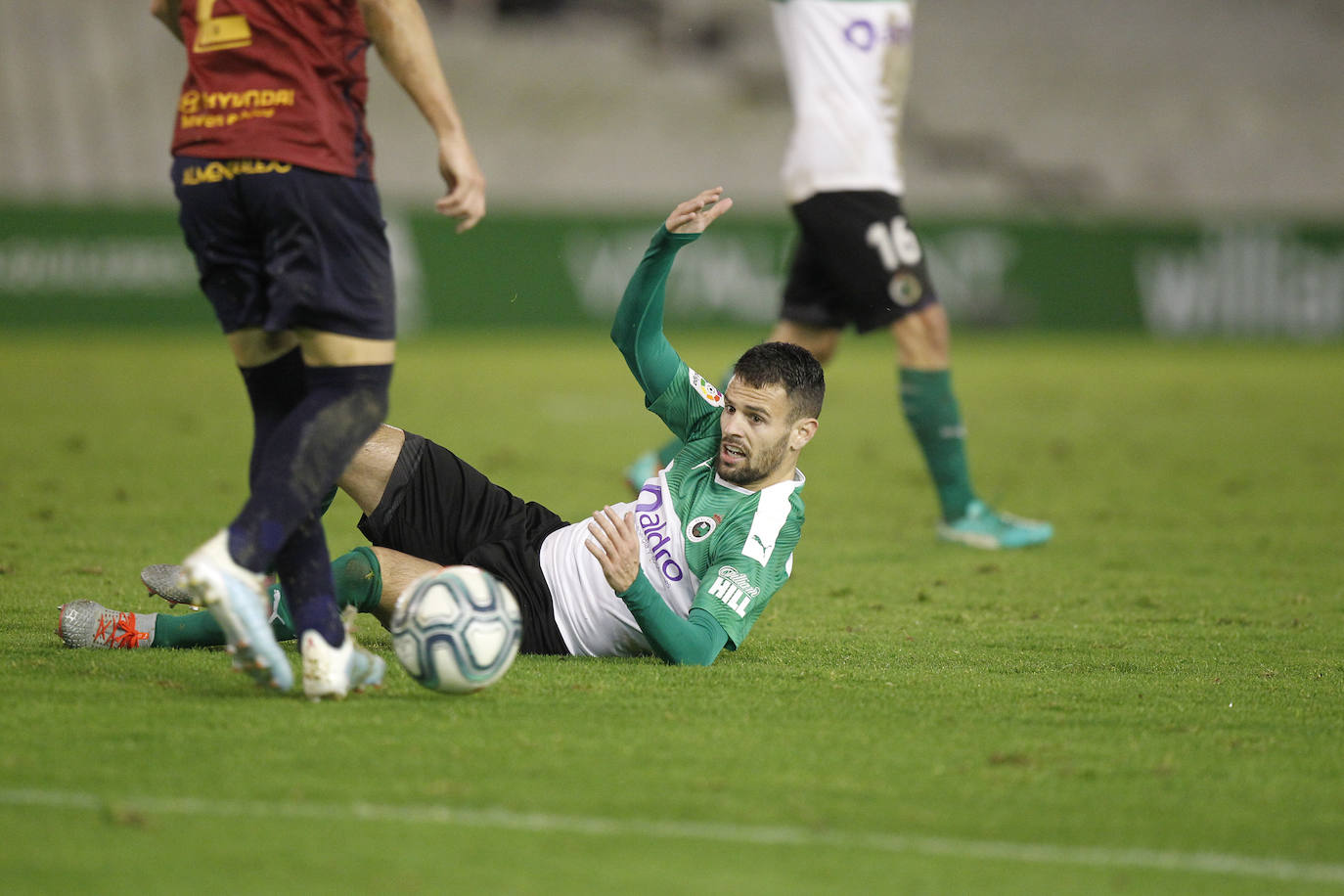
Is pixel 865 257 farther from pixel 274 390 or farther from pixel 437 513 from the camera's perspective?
pixel 274 390

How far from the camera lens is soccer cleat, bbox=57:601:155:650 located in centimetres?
390

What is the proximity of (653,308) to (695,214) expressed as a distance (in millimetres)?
306

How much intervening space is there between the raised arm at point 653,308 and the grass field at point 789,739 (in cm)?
81

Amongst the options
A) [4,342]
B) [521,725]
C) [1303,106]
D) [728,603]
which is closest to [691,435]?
[728,603]

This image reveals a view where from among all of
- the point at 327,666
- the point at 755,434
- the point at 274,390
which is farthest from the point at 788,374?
the point at 327,666

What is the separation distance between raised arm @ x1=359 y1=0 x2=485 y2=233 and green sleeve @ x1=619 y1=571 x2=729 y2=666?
977 millimetres

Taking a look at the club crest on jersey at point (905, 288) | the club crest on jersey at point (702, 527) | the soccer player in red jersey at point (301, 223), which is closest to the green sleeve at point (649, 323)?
the club crest on jersey at point (702, 527)

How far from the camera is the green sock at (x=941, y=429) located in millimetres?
6402

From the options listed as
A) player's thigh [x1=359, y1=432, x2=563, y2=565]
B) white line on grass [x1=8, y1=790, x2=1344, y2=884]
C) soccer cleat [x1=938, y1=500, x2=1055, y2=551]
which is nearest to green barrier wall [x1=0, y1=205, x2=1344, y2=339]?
soccer cleat [x1=938, y1=500, x2=1055, y2=551]

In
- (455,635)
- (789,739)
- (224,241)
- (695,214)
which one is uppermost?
(224,241)

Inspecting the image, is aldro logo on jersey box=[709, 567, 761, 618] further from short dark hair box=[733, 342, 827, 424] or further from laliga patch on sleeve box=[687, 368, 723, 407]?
laliga patch on sleeve box=[687, 368, 723, 407]

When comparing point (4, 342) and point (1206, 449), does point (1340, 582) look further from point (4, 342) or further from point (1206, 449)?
point (4, 342)

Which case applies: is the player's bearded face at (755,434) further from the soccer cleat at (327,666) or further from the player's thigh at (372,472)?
the soccer cleat at (327,666)

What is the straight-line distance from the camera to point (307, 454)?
10.7 ft
